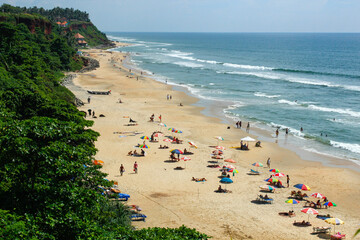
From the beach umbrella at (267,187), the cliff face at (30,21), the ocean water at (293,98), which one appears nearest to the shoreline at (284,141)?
the ocean water at (293,98)

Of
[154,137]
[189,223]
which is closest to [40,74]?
[154,137]

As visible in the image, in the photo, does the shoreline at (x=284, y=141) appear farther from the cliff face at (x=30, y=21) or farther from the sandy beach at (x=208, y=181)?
the cliff face at (x=30, y=21)

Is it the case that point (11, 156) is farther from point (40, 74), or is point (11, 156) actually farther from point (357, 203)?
point (40, 74)

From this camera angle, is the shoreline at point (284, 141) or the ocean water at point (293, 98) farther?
the ocean water at point (293, 98)

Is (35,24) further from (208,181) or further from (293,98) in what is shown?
(208,181)

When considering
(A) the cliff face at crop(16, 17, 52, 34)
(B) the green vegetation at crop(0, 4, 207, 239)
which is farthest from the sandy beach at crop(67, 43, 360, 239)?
(A) the cliff face at crop(16, 17, 52, 34)

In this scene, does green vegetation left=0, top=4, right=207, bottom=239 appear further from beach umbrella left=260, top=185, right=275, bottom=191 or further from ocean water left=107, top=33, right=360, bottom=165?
ocean water left=107, top=33, right=360, bottom=165

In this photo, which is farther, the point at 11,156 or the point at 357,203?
the point at 357,203

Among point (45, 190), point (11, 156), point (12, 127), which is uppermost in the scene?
point (12, 127)

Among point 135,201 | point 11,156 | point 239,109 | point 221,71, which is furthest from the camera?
point 221,71
